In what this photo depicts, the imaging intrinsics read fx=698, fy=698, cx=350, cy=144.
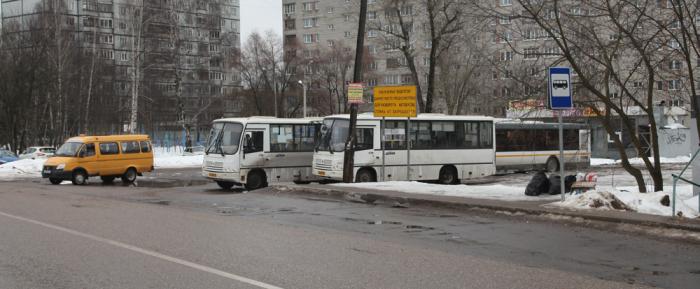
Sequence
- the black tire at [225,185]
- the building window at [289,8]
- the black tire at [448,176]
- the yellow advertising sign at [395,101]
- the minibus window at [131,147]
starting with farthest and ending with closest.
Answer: the building window at [289,8], the minibus window at [131,147], the black tire at [448,176], the black tire at [225,185], the yellow advertising sign at [395,101]

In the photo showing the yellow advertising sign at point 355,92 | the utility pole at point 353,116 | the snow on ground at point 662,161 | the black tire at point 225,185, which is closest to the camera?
the yellow advertising sign at point 355,92

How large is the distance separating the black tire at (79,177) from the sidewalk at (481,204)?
38.0 feet

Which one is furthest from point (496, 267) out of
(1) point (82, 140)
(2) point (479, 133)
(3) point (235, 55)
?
(3) point (235, 55)

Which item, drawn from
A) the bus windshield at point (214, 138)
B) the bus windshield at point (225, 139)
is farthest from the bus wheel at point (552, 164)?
the bus windshield at point (214, 138)

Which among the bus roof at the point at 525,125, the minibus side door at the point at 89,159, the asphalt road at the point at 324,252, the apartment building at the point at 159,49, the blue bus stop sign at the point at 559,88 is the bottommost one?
the asphalt road at the point at 324,252

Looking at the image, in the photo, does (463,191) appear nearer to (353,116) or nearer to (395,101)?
(395,101)

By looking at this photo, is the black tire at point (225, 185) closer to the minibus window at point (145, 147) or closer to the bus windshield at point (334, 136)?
A: the bus windshield at point (334, 136)

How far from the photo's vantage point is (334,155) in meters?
24.1

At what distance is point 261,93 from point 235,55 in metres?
7.08

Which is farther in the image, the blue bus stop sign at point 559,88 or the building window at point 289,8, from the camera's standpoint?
the building window at point 289,8

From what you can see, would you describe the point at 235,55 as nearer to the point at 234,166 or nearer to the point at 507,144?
the point at 507,144

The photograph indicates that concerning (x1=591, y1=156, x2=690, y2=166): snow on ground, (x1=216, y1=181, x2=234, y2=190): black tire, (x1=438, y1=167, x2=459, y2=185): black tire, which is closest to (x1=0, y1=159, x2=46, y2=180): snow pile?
(x1=216, y1=181, x2=234, y2=190): black tire

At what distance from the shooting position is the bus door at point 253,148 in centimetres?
2427

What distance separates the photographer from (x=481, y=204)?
15.1 metres
